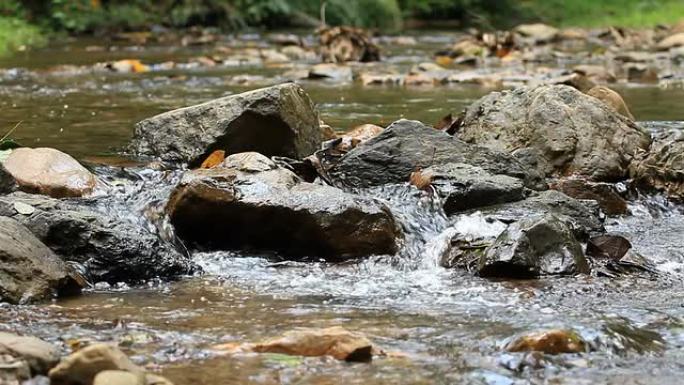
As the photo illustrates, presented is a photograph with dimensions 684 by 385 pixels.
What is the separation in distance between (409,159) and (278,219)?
1.33 meters

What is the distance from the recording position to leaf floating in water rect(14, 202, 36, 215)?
182 inches

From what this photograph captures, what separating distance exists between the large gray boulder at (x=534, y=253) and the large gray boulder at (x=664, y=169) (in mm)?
1891

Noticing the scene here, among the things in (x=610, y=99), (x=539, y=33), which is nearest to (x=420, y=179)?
(x=610, y=99)

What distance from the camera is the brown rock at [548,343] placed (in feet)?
10.9

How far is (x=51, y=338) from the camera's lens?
344 centimetres

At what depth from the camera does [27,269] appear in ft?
13.4

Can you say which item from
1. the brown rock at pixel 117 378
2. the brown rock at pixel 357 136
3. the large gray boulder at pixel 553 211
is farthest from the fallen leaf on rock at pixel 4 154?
the brown rock at pixel 117 378

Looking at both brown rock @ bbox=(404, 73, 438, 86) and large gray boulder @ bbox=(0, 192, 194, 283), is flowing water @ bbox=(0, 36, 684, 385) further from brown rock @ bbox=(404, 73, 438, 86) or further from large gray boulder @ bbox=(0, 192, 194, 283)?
brown rock @ bbox=(404, 73, 438, 86)

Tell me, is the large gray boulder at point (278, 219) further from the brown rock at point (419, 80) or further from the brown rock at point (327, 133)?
the brown rock at point (419, 80)

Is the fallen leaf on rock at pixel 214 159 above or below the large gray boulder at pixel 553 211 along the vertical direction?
above

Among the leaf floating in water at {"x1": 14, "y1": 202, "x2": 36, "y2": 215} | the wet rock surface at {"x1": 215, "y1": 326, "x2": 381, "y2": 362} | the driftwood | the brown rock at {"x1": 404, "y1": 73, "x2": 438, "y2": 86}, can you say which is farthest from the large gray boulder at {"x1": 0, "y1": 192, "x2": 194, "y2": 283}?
the driftwood

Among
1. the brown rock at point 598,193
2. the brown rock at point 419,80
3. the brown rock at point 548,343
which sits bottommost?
the brown rock at point 419,80

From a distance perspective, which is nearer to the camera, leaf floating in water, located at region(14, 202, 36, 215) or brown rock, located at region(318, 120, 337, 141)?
leaf floating in water, located at region(14, 202, 36, 215)

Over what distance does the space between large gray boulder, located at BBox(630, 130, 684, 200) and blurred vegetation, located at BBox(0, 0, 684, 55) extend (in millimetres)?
11514
